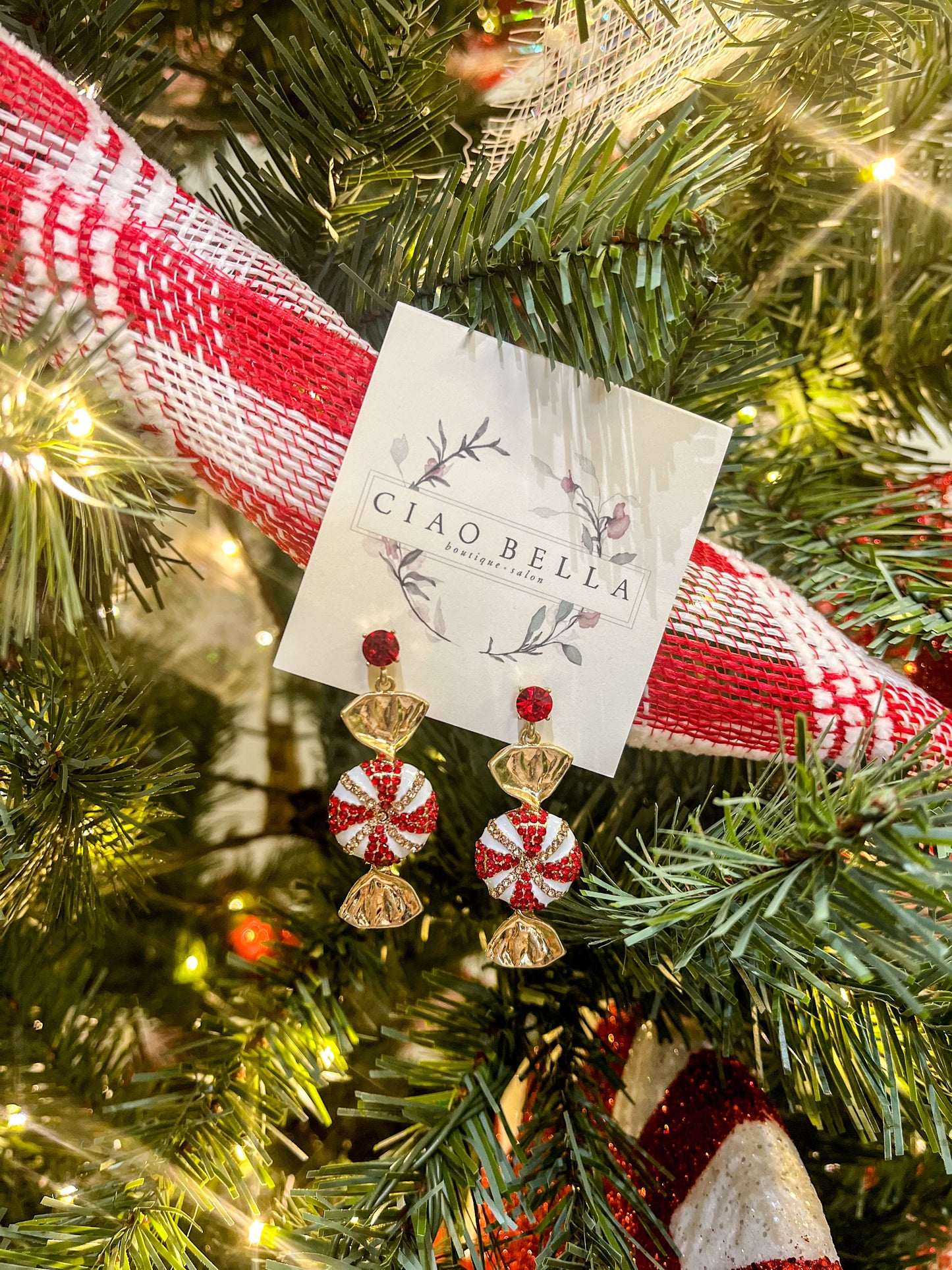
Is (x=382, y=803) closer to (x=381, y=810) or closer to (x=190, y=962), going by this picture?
(x=381, y=810)

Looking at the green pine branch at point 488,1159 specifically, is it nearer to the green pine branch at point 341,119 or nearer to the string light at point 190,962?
the string light at point 190,962

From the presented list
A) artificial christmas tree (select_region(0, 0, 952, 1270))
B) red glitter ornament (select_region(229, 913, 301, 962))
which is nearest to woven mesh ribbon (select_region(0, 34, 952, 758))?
artificial christmas tree (select_region(0, 0, 952, 1270))

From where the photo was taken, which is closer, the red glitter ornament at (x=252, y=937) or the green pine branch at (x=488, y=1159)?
the green pine branch at (x=488, y=1159)

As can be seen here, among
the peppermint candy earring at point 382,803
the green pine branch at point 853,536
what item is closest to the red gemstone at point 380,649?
the peppermint candy earring at point 382,803

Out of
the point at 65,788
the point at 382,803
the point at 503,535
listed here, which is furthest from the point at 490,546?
the point at 65,788

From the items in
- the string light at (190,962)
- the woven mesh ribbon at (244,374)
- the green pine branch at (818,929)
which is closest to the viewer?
the green pine branch at (818,929)

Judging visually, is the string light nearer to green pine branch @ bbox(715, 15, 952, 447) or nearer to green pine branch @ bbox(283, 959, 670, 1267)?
green pine branch @ bbox(283, 959, 670, 1267)

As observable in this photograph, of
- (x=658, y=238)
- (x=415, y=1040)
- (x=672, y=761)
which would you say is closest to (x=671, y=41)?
(x=658, y=238)
